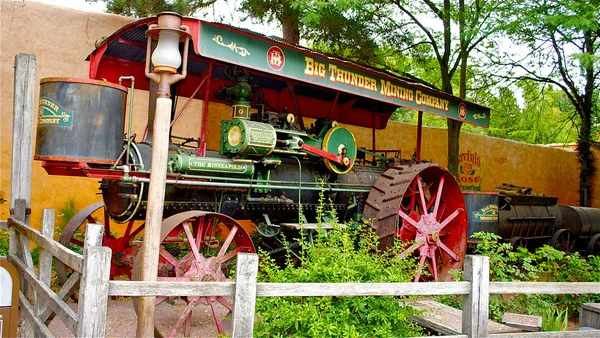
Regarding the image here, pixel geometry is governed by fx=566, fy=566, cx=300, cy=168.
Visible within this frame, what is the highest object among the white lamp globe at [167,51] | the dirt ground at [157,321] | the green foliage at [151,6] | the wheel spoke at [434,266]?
the green foliage at [151,6]

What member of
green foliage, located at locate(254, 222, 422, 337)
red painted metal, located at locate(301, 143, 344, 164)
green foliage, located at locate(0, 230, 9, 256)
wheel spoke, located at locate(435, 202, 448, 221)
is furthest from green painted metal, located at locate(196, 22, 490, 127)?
green foliage, located at locate(0, 230, 9, 256)

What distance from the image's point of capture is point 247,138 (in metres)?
6.02

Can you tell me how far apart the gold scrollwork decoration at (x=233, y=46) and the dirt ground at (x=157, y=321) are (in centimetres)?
279

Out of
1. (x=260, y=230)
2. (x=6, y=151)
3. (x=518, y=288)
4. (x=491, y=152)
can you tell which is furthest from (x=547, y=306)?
(x=491, y=152)

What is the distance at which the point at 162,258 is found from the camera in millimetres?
5574

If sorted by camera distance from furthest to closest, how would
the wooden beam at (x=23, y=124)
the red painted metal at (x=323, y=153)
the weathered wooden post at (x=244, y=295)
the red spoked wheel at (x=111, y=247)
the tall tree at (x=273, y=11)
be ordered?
the tall tree at (x=273, y=11) → the red painted metal at (x=323, y=153) → the red spoked wheel at (x=111, y=247) → the wooden beam at (x=23, y=124) → the weathered wooden post at (x=244, y=295)

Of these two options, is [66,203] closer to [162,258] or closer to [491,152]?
[162,258]

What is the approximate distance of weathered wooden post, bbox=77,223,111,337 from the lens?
3342 mm

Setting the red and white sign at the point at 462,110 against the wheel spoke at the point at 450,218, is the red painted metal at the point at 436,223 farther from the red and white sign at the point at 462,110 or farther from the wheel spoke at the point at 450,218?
the red and white sign at the point at 462,110

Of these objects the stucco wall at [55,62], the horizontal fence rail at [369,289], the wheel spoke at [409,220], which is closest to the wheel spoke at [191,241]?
the horizontal fence rail at [369,289]

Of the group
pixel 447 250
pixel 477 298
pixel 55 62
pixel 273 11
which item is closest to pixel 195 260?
pixel 477 298

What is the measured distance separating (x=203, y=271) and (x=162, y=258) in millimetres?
490

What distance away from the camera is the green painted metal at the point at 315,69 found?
17.7ft

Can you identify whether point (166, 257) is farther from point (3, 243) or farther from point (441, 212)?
point (441, 212)
